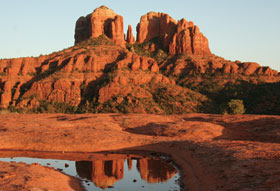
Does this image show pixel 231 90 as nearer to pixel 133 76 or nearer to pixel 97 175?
pixel 133 76

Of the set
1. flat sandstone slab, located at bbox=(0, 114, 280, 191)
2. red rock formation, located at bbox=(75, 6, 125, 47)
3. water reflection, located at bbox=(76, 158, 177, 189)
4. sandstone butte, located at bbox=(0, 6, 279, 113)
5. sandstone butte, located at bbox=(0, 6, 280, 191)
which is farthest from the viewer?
red rock formation, located at bbox=(75, 6, 125, 47)

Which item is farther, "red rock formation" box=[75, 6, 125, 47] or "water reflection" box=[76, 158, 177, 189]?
"red rock formation" box=[75, 6, 125, 47]

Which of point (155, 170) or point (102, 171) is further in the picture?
point (155, 170)

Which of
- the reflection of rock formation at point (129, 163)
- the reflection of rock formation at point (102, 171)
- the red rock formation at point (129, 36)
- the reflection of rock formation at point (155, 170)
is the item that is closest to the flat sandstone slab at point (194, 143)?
the reflection of rock formation at point (155, 170)

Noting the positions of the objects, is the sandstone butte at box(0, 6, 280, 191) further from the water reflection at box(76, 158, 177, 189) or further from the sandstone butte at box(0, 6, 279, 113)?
the sandstone butte at box(0, 6, 279, 113)

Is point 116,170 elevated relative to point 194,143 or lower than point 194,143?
lower

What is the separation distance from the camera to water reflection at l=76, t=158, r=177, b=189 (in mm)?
19609

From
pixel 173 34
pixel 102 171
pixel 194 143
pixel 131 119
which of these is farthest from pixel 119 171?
pixel 173 34

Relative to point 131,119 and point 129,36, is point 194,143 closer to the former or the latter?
point 131,119

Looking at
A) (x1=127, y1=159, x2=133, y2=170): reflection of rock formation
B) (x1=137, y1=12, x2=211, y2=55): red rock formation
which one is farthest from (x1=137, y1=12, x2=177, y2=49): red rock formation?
(x1=127, y1=159, x2=133, y2=170): reflection of rock formation

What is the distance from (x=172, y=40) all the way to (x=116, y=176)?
111053 millimetres

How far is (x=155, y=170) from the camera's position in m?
22.0

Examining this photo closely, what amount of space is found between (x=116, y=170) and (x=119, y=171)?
0.35 metres

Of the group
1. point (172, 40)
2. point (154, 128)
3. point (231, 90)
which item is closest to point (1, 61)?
point (172, 40)
